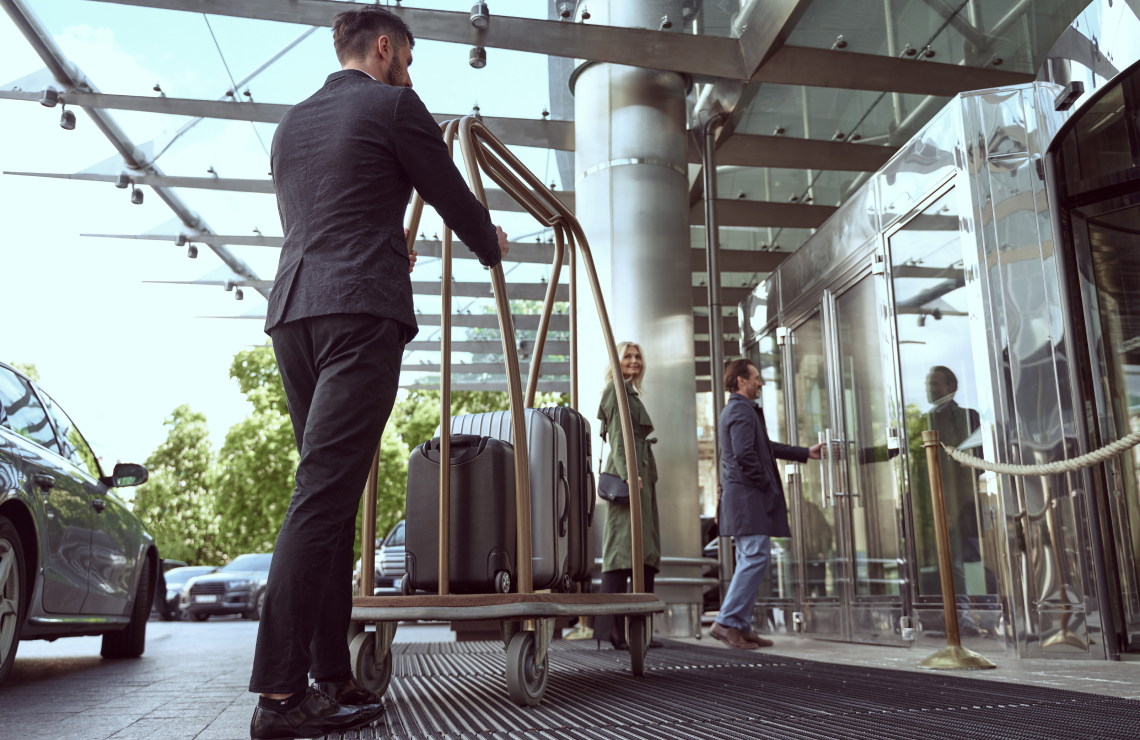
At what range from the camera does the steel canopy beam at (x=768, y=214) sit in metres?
13.1

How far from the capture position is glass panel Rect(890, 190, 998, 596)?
5773mm

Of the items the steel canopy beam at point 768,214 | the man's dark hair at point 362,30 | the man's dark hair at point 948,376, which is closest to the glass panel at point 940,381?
the man's dark hair at point 948,376

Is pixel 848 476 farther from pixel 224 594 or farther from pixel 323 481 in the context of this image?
pixel 224 594

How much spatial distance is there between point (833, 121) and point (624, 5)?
345cm

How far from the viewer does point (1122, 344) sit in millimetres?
5371

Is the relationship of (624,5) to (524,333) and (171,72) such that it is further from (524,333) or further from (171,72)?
(524,333)

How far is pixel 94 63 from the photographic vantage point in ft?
31.7

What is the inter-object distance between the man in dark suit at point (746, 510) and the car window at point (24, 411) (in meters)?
4.42

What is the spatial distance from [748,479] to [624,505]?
103 cm

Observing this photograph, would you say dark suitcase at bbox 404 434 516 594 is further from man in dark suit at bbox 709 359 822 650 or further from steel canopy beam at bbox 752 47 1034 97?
steel canopy beam at bbox 752 47 1034 97

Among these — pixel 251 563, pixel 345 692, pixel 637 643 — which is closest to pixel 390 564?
pixel 251 563

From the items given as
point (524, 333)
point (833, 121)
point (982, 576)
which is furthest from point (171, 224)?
point (982, 576)

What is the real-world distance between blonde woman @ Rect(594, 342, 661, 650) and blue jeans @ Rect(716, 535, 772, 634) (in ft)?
2.05

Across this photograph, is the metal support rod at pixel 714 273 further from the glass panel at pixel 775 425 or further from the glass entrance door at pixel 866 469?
the glass entrance door at pixel 866 469
